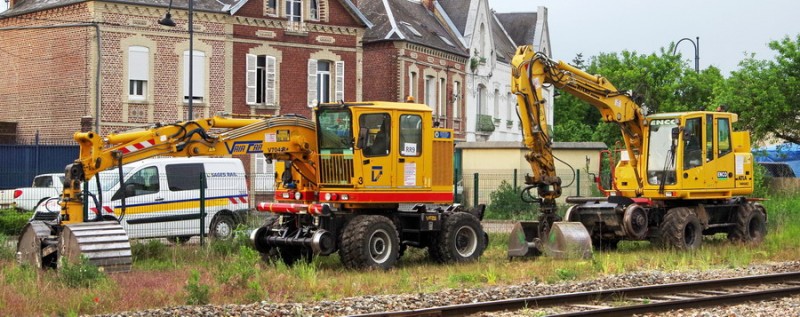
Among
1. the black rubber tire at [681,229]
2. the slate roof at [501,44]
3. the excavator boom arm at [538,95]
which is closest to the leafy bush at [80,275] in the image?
the excavator boom arm at [538,95]

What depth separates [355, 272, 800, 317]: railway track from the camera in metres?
13.4

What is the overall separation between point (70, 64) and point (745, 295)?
91.3 ft

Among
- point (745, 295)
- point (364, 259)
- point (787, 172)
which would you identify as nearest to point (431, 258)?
point (364, 259)

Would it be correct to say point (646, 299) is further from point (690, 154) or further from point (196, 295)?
point (690, 154)

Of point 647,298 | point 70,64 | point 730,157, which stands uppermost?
point 70,64

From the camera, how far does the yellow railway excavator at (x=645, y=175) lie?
21250mm

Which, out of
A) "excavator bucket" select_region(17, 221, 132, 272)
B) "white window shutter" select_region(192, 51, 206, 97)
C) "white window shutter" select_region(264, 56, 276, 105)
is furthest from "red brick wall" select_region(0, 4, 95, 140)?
"excavator bucket" select_region(17, 221, 132, 272)

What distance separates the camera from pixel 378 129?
19.0 m

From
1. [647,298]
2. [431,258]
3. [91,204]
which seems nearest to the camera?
[647,298]

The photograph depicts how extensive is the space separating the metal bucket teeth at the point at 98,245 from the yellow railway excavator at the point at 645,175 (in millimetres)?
7445

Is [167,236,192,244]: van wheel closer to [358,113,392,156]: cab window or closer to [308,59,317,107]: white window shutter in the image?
[358,113,392,156]: cab window

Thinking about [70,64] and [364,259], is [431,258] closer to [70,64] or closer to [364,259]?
[364,259]

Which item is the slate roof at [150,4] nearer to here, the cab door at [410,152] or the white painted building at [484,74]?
the white painted building at [484,74]

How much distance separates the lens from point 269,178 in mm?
31203
